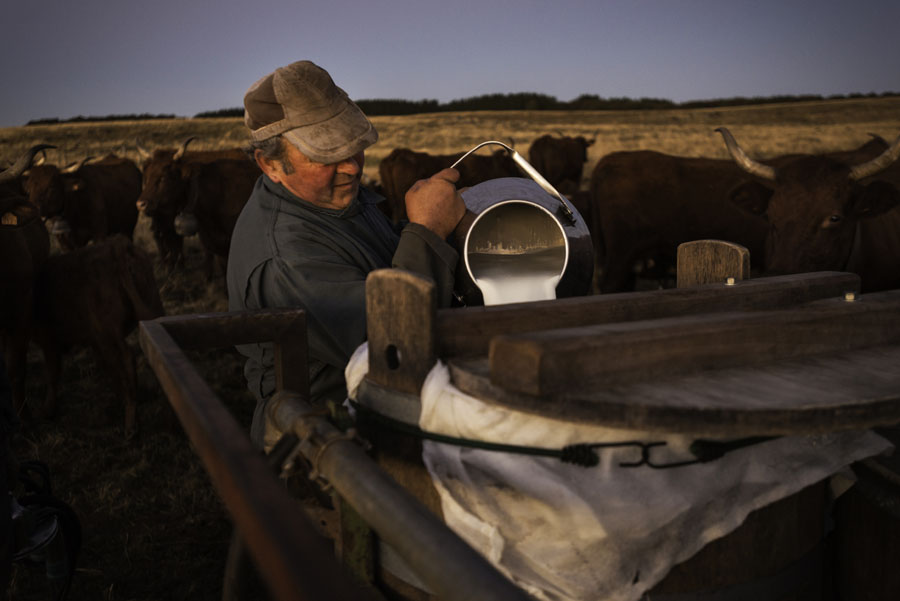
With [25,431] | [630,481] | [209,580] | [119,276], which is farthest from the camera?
[119,276]

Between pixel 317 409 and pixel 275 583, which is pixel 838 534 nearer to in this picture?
pixel 317 409

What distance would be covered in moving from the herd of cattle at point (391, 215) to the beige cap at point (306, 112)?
368cm

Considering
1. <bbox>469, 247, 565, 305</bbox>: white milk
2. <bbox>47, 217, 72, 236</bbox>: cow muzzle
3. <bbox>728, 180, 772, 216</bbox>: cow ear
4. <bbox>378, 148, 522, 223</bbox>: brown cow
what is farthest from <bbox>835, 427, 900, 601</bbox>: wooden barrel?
<bbox>47, 217, 72, 236</bbox>: cow muzzle

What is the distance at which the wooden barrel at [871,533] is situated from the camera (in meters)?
1.49

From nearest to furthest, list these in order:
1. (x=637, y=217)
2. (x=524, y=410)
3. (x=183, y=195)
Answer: (x=524, y=410)
(x=637, y=217)
(x=183, y=195)

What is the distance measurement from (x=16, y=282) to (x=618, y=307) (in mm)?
5516

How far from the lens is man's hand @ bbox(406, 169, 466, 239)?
193 centimetres

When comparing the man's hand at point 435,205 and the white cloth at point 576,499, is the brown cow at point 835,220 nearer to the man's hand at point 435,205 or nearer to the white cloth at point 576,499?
the man's hand at point 435,205

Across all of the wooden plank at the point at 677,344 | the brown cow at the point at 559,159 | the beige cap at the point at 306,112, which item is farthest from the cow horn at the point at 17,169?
the brown cow at the point at 559,159

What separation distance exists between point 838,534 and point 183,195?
10.2m

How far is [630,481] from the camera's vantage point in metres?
1.18

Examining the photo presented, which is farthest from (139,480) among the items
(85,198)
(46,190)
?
(85,198)

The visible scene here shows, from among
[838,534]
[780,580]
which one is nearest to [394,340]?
[780,580]

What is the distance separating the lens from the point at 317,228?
222 cm
